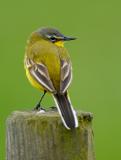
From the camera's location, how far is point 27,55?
7223 mm

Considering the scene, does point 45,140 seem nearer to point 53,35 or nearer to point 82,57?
point 53,35

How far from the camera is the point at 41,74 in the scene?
6.47 metres

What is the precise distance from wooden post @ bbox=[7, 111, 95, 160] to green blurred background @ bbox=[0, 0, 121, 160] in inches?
165

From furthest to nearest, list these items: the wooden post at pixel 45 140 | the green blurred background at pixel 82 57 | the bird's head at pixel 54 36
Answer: the green blurred background at pixel 82 57 → the bird's head at pixel 54 36 → the wooden post at pixel 45 140

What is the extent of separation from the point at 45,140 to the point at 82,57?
7312 mm

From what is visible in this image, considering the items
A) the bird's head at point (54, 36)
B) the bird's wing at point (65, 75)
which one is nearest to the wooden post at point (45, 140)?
the bird's wing at point (65, 75)

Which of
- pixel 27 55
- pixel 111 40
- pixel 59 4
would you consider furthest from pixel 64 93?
pixel 59 4

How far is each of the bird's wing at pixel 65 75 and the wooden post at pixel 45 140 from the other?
2.77ft

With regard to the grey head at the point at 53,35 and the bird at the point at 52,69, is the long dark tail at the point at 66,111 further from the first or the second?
the grey head at the point at 53,35

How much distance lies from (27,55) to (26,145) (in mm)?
2090

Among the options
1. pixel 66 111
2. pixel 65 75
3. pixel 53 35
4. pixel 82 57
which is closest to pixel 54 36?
pixel 53 35

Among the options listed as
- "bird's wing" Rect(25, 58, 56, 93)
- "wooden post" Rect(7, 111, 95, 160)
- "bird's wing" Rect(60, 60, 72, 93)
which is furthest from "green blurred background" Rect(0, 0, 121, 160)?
"wooden post" Rect(7, 111, 95, 160)

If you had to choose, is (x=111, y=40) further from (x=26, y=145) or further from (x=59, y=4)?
(x=26, y=145)

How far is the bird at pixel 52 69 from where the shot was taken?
5.78m
